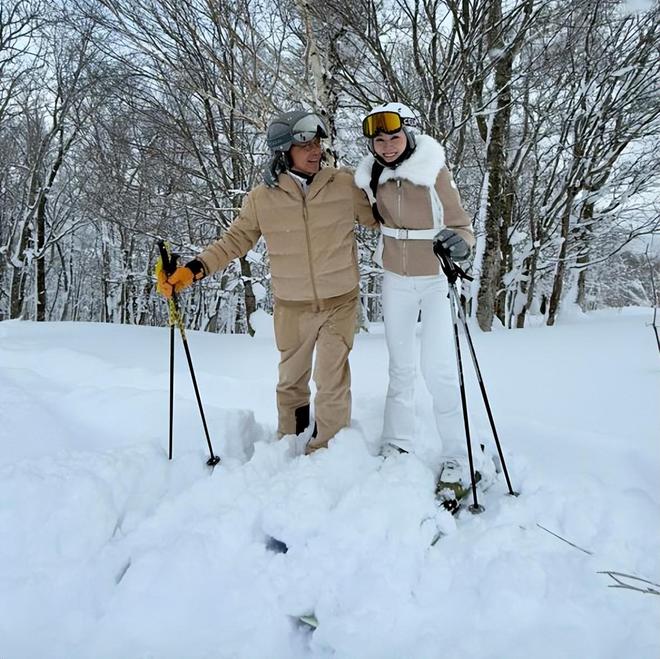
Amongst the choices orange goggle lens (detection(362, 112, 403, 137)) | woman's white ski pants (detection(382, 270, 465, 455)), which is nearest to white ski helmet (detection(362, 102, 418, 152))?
orange goggle lens (detection(362, 112, 403, 137))

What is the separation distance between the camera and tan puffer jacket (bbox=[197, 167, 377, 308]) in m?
2.73

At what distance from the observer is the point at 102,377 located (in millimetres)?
4695

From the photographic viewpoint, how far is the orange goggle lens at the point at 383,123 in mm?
2510

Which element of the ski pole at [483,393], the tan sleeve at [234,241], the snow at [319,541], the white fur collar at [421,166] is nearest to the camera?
the snow at [319,541]

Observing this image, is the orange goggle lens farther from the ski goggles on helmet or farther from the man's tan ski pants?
the man's tan ski pants

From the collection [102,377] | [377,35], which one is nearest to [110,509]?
[102,377]

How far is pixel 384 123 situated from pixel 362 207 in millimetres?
511

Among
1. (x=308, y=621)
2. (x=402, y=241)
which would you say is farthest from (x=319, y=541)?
(x=402, y=241)

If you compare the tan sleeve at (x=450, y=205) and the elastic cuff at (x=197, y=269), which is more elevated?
the tan sleeve at (x=450, y=205)

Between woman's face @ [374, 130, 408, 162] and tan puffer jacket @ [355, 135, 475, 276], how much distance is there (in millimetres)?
70

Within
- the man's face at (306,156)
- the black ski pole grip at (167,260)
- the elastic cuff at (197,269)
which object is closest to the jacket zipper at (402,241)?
the man's face at (306,156)

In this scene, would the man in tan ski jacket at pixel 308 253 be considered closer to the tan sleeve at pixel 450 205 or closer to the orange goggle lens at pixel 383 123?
the orange goggle lens at pixel 383 123

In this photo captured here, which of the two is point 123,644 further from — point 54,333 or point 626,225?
point 626,225

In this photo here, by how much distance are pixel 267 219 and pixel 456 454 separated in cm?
188
